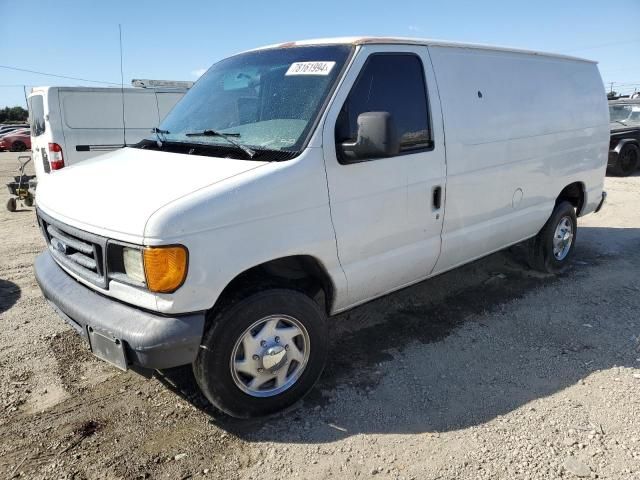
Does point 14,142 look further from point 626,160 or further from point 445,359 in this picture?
point 445,359

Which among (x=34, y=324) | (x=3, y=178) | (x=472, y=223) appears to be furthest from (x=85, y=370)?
(x=3, y=178)

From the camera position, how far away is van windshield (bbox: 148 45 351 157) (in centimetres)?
305

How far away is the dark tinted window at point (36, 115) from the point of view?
27.2 ft

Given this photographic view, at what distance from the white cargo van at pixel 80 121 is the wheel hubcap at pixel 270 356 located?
19.4 ft

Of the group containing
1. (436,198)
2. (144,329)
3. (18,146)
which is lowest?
(18,146)

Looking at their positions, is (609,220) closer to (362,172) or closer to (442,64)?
(442,64)

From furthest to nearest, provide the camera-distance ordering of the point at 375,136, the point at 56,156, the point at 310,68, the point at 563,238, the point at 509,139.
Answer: the point at 56,156, the point at 563,238, the point at 509,139, the point at 310,68, the point at 375,136

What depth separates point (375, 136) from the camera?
114 inches

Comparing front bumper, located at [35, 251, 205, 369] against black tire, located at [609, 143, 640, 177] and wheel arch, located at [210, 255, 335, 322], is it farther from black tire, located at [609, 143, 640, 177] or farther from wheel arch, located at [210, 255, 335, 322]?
black tire, located at [609, 143, 640, 177]

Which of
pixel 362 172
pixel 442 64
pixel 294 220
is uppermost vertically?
pixel 442 64

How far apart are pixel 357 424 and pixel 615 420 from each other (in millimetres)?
1530

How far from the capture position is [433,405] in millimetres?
3146

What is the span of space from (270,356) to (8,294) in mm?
3485

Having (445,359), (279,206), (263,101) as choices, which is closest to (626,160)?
(445,359)
